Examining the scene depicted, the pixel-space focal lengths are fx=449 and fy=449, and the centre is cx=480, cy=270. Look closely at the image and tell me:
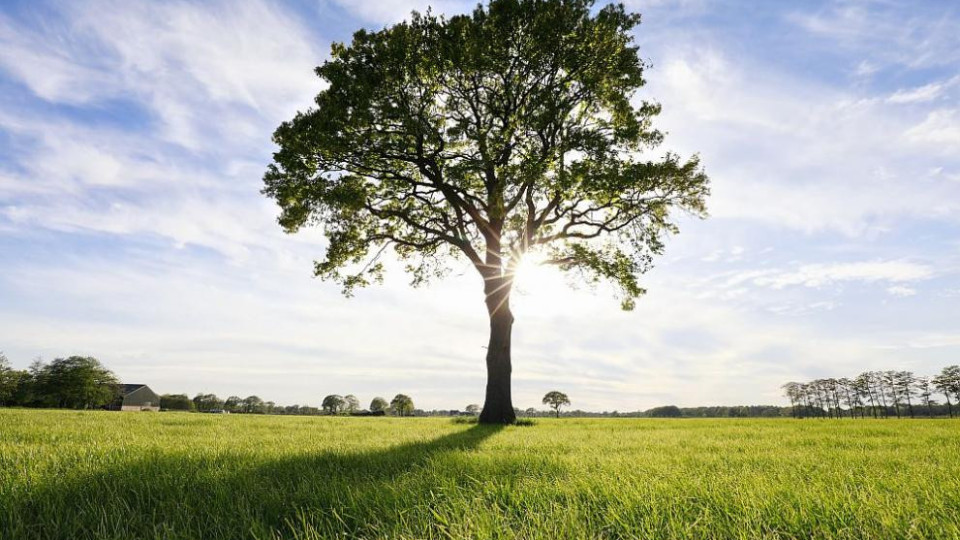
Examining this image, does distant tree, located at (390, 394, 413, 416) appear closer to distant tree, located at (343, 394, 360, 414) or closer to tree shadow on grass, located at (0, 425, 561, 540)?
distant tree, located at (343, 394, 360, 414)

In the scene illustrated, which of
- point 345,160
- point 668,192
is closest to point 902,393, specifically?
point 668,192

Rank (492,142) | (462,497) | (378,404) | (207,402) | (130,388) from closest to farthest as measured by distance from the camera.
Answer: (462,497) < (492,142) < (130,388) < (378,404) < (207,402)

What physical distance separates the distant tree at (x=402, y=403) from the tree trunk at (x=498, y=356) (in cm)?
13182

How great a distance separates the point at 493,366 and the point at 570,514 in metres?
16.1

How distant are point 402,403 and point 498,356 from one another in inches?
5208

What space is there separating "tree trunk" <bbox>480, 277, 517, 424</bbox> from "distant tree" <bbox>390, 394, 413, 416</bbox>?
131822mm

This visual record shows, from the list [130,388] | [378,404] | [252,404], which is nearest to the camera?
[130,388]

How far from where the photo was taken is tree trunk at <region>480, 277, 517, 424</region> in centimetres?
1758

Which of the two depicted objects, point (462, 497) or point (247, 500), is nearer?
point (462, 497)

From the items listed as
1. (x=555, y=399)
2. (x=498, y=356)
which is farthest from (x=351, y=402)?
(x=498, y=356)

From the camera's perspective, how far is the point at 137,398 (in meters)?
134

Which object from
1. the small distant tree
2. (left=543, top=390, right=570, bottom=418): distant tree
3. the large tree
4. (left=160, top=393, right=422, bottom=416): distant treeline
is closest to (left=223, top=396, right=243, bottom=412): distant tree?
(left=160, top=393, right=422, bottom=416): distant treeline

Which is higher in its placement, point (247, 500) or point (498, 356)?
point (498, 356)

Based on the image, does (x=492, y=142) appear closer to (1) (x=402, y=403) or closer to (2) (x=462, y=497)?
(2) (x=462, y=497)
